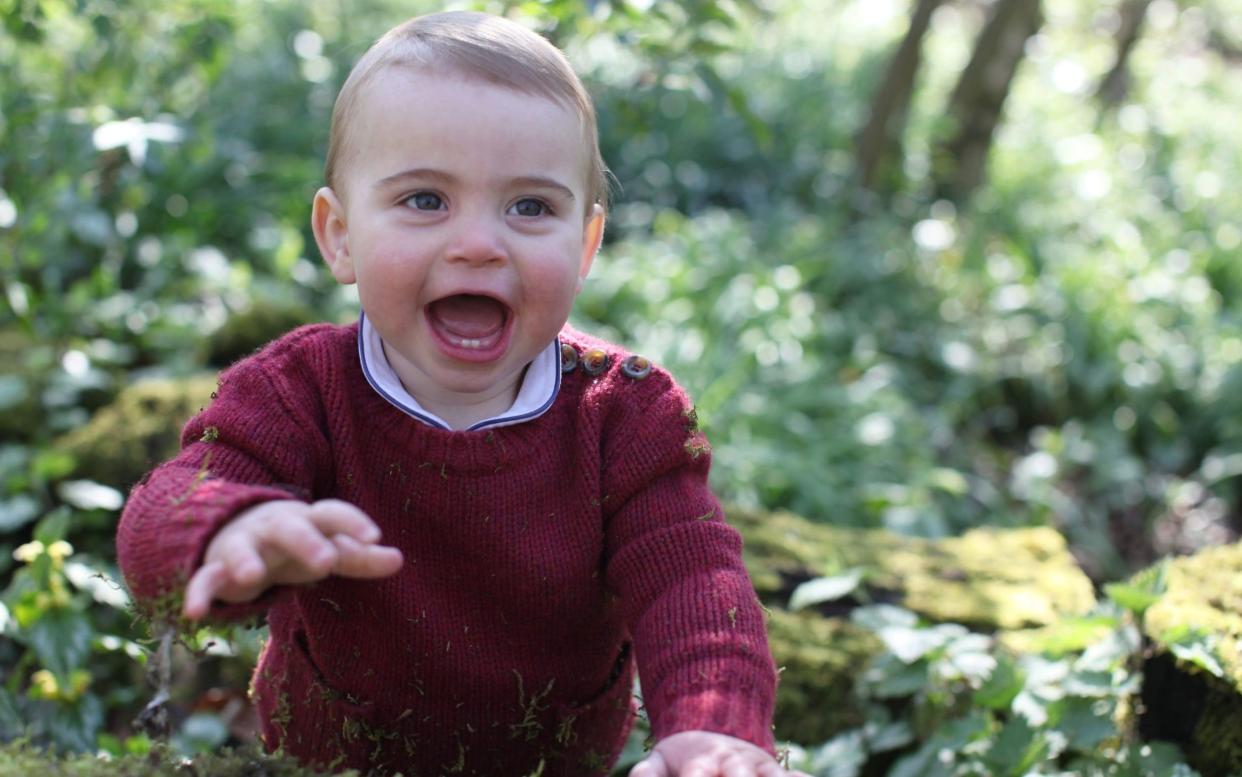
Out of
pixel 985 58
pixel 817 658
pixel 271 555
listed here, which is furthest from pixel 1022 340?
pixel 271 555

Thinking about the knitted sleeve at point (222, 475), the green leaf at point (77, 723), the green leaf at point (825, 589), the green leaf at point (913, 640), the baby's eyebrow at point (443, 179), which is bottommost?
the green leaf at point (77, 723)

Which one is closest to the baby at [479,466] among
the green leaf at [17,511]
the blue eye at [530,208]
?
the blue eye at [530,208]

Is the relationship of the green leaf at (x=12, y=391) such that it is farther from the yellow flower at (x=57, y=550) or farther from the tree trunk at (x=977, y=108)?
the tree trunk at (x=977, y=108)

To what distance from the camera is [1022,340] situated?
18.7 feet

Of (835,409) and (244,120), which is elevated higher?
(244,120)

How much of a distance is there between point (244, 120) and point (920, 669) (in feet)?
15.7

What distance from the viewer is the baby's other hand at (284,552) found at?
1.31 metres

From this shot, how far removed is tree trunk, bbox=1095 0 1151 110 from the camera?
11.0 metres

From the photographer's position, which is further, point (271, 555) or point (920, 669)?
point (920, 669)

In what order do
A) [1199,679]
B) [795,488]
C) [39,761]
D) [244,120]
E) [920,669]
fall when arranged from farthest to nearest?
[244,120] < [795,488] < [920,669] < [1199,679] < [39,761]

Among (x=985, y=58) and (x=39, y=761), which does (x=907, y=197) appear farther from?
(x=39, y=761)

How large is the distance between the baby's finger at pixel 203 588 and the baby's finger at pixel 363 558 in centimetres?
12

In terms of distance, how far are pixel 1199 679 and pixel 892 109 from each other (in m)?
5.07

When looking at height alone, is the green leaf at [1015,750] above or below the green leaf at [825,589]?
above
